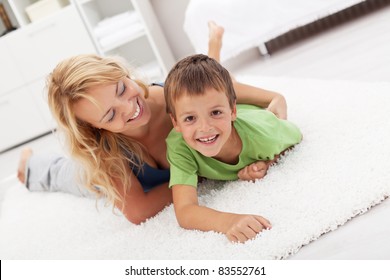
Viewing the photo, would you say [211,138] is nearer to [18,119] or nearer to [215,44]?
[215,44]

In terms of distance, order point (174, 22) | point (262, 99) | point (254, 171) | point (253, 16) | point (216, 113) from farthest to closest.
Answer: point (174, 22), point (253, 16), point (262, 99), point (254, 171), point (216, 113)

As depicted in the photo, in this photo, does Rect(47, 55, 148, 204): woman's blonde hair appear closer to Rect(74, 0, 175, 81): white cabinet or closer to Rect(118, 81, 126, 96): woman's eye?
Rect(118, 81, 126, 96): woman's eye

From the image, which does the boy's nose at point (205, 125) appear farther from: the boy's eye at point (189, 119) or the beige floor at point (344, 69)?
the beige floor at point (344, 69)

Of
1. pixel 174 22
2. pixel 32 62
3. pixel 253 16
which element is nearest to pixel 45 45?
pixel 32 62

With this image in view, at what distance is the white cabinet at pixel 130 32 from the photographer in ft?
8.74

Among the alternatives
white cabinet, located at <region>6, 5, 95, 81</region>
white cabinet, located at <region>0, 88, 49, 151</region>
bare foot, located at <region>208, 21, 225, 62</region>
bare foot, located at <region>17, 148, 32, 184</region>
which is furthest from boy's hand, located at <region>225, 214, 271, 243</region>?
white cabinet, located at <region>0, 88, 49, 151</region>

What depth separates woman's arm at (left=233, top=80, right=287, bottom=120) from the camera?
4.10 feet

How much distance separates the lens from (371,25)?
200cm

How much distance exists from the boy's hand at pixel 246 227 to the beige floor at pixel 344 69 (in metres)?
0.10

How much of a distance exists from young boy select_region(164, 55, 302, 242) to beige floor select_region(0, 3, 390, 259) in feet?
0.51

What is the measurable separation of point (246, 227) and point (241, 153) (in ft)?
0.83

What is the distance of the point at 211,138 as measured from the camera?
3.17ft

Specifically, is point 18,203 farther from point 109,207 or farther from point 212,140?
point 212,140

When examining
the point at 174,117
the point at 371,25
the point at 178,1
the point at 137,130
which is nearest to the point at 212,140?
the point at 174,117
